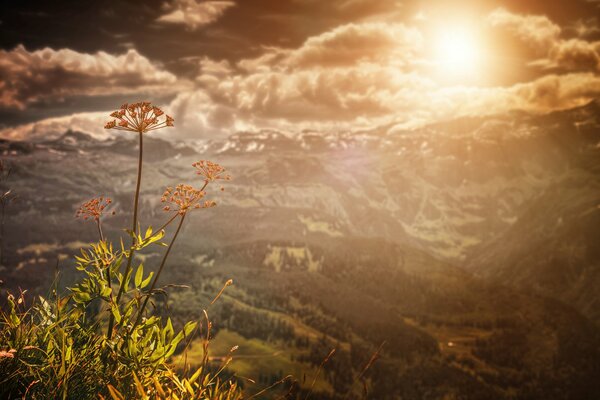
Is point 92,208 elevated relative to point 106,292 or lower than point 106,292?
elevated

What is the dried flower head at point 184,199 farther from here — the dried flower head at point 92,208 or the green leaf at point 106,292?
the green leaf at point 106,292

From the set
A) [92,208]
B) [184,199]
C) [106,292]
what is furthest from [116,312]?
[92,208]

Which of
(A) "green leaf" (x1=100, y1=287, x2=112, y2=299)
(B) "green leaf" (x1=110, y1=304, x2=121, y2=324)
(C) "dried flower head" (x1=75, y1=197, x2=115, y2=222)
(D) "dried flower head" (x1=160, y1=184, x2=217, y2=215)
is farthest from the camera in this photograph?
(C) "dried flower head" (x1=75, y1=197, x2=115, y2=222)

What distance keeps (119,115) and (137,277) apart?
1501 mm

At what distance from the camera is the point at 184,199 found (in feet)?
12.2

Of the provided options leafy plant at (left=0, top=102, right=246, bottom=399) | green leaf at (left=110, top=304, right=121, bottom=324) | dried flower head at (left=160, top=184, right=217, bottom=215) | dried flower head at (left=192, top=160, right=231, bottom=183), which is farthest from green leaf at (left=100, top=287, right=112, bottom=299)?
dried flower head at (left=192, top=160, right=231, bottom=183)

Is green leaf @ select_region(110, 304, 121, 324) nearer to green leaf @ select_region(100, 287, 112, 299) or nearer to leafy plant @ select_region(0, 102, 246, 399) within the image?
leafy plant @ select_region(0, 102, 246, 399)

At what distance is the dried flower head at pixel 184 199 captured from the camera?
3472 millimetres

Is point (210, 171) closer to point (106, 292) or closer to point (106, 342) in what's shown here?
point (106, 292)

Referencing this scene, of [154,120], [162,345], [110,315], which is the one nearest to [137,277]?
[110,315]

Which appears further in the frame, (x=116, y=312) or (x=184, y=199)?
(x=184, y=199)

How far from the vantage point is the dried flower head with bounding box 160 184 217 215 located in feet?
11.4

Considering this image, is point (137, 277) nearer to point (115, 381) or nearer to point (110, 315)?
point (110, 315)

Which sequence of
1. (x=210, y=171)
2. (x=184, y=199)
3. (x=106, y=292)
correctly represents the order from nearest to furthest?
(x=106, y=292)
(x=184, y=199)
(x=210, y=171)
